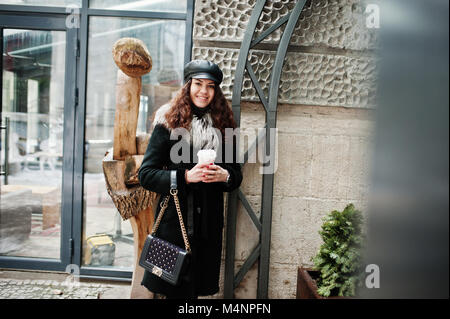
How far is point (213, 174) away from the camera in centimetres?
194

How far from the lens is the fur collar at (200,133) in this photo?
2.02m

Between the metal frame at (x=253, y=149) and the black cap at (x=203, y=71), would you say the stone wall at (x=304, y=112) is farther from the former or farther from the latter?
the black cap at (x=203, y=71)

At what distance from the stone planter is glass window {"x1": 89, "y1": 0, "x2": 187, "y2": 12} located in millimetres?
2539

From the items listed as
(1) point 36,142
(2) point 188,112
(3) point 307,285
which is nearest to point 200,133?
(2) point 188,112

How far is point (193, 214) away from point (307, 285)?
0.94 metres

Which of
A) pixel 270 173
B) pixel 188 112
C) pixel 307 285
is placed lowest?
pixel 307 285

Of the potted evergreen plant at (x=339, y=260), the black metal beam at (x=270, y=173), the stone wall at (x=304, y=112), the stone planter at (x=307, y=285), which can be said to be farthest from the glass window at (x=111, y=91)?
the potted evergreen plant at (x=339, y=260)

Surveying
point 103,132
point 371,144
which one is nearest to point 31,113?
point 103,132

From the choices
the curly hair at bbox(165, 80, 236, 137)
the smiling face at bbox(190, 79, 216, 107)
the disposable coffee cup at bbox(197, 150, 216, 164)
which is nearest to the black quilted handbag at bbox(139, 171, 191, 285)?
the disposable coffee cup at bbox(197, 150, 216, 164)

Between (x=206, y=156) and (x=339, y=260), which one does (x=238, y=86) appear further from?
(x=339, y=260)

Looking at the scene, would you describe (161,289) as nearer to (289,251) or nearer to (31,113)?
(289,251)

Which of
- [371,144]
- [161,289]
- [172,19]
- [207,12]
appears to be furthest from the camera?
[172,19]
